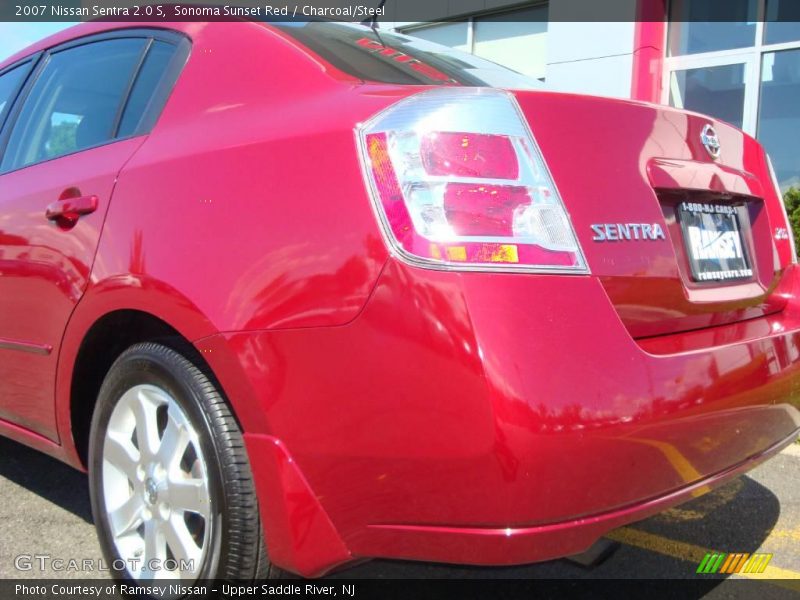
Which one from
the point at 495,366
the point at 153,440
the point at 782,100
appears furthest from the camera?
the point at 782,100

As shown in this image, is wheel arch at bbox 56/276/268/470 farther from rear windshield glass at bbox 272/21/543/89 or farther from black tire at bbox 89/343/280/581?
rear windshield glass at bbox 272/21/543/89

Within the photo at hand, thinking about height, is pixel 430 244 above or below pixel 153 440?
above

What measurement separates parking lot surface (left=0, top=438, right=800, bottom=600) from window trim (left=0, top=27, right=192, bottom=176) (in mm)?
1285

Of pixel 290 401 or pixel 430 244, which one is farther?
pixel 290 401

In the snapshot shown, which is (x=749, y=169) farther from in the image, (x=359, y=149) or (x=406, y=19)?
(x=406, y=19)

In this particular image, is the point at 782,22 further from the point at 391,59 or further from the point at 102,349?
the point at 102,349

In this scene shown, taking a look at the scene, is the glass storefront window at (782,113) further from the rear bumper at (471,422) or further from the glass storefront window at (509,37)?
the rear bumper at (471,422)

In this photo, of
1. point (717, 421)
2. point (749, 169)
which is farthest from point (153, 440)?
point (749, 169)

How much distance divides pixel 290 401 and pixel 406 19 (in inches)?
375

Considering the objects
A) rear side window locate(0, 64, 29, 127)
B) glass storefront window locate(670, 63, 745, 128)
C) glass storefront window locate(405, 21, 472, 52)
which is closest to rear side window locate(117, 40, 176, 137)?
rear side window locate(0, 64, 29, 127)

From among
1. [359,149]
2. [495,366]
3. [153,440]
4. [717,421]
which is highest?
[359,149]

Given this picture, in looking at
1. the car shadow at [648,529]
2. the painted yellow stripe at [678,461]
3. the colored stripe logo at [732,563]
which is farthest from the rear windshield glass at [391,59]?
the colored stripe logo at [732,563]

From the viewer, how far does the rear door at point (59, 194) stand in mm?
2209

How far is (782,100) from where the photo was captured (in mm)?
7488
